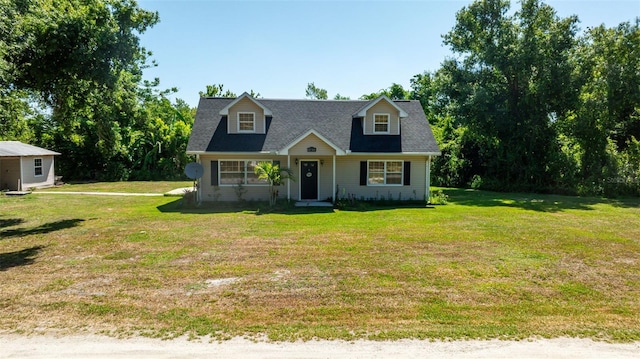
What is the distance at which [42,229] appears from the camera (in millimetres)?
12383

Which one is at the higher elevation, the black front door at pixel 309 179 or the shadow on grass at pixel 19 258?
the black front door at pixel 309 179

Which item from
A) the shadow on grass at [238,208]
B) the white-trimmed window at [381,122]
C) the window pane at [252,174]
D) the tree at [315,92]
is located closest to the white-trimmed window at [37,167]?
the shadow on grass at [238,208]

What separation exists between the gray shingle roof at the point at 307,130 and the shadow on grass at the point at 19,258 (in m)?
8.44

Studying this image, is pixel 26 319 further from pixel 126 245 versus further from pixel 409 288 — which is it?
pixel 409 288

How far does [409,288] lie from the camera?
6.90m

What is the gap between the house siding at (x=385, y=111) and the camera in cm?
1925

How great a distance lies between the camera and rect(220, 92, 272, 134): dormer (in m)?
18.7

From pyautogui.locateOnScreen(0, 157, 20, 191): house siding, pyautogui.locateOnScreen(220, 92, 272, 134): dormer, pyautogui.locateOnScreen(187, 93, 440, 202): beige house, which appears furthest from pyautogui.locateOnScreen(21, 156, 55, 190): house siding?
pyautogui.locateOnScreen(220, 92, 272, 134): dormer

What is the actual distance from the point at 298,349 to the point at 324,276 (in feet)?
9.26

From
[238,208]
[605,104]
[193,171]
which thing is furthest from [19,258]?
[605,104]

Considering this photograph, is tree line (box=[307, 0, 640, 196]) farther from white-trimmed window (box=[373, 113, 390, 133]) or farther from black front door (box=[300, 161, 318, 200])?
black front door (box=[300, 161, 318, 200])

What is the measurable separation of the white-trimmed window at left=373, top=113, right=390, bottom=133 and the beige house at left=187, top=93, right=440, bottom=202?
49mm

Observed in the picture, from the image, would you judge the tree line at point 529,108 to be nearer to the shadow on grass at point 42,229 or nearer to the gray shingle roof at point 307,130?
the gray shingle roof at point 307,130

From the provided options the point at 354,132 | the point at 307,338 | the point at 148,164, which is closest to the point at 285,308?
the point at 307,338
